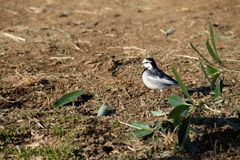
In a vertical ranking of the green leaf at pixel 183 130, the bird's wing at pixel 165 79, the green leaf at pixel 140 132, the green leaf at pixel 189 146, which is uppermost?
the green leaf at pixel 183 130

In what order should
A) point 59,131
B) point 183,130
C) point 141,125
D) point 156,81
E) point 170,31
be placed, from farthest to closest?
point 170,31, point 156,81, point 59,131, point 141,125, point 183,130

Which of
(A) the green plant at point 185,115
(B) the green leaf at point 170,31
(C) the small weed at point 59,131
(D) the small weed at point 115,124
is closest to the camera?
(A) the green plant at point 185,115

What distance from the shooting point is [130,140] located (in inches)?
185

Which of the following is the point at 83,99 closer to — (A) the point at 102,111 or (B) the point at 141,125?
(A) the point at 102,111

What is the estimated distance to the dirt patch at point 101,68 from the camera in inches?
185

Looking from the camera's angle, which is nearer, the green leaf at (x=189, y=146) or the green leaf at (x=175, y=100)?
the green leaf at (x=189, y=146)

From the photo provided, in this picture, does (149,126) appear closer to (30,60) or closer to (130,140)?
(130,140)

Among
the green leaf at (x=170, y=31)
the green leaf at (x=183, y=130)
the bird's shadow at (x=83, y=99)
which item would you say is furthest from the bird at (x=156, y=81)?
the green leaf at (x=170, y=31)

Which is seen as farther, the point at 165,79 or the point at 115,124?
the point at 165,79

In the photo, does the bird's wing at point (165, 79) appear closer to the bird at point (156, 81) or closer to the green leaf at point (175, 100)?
the bird at point (156, 81)

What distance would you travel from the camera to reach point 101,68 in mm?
7477

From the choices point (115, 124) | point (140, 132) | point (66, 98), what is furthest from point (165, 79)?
point (140, 132)

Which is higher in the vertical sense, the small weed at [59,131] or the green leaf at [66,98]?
the green leaf at [66,98]

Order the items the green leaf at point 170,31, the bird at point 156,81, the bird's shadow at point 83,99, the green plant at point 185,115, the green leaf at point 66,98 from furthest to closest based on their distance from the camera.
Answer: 1. the green leaf at point 170,31
2. the bird at point 156,81
3. the bird's shadow at point 83,99
4. the green leaf at point 66,98
5. the green plant at point 185,115
